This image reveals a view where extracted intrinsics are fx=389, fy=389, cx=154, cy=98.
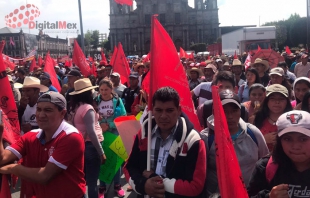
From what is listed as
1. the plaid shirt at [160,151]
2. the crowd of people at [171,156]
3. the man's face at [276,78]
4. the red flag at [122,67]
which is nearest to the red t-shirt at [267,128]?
the crowd of people at [171,156]

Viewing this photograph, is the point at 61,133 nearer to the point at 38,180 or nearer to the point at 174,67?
the point at 38,180

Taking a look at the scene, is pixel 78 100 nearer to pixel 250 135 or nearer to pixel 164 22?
pixel 250 135

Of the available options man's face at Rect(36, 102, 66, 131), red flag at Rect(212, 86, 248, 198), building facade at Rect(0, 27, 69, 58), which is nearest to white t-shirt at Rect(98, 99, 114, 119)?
man's face at Rect(36, 102, 66, 131)

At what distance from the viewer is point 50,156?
2.75 m

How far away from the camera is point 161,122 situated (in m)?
2.71

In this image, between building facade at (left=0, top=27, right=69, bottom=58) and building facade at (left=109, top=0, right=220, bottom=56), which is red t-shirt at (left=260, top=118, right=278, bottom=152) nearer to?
building facade at (left=0, top=27, right=69, bottom=58)

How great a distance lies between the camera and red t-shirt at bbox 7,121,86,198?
9.02ft

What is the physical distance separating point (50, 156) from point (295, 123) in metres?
1.65

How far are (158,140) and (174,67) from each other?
78 centimetres

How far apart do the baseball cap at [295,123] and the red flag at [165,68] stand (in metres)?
1.12

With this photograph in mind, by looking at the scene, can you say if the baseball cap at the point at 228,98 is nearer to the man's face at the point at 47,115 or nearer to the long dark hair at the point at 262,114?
the long dark hair at the point at 262,114

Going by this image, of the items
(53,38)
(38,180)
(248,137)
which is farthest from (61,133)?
(53,38)

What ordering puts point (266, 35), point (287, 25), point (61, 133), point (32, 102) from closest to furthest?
1. point (61, 133)
2. point (32, 102)
3. point (266, 35)
4. point (287, 25)

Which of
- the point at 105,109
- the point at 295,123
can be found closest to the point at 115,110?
the point at 105,109
